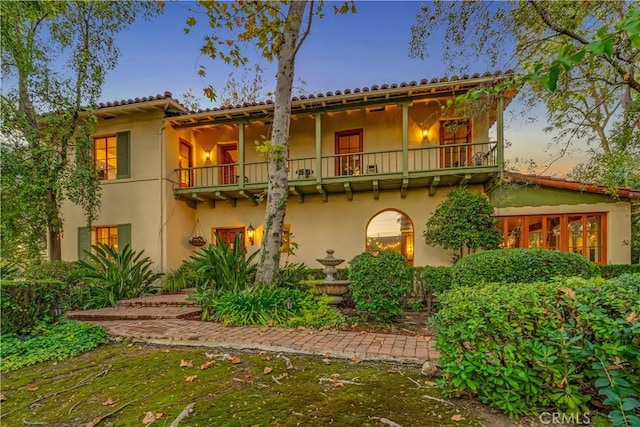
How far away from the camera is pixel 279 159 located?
5.95 meters

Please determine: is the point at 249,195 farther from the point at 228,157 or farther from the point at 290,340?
the point at 290,340

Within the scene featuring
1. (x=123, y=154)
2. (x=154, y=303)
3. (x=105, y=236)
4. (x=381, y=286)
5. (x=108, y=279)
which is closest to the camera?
(x=381, y=286)

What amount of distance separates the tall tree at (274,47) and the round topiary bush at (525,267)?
148 inches

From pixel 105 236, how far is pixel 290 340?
8.92 m

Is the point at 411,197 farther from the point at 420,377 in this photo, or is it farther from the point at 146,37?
the point at 146,37

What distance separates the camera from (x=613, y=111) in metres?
10.0

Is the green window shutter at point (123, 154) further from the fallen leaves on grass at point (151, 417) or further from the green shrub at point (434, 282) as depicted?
the green shrub at point (434, 282)

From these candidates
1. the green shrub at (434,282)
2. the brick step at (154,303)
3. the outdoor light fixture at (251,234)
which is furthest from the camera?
the outdoor light fixture at (251,234)

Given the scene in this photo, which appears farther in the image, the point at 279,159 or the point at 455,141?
the point at 455,141

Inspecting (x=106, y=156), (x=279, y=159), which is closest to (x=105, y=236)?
(x=106, y=156)

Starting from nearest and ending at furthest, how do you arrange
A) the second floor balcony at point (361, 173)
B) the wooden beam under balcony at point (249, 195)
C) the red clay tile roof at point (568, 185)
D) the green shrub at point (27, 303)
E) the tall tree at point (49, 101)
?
the green shrub at point (27, 303) → the tall tree at point (49, 101) → the red clay tile roof at point (568, 185) → the second floor balcony at point (361, 173) → the wooden beam under balcony at point (249, 195)

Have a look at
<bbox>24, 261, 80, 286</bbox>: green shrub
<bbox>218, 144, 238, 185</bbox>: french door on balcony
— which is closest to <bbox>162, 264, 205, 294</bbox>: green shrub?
<bbox>24, 261, 80, 286</bbox>: green shrub

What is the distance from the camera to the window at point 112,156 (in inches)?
381

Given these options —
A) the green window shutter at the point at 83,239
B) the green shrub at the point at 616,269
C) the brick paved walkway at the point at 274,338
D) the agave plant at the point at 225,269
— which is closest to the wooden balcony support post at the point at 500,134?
the green shrub at the point at 616,269
